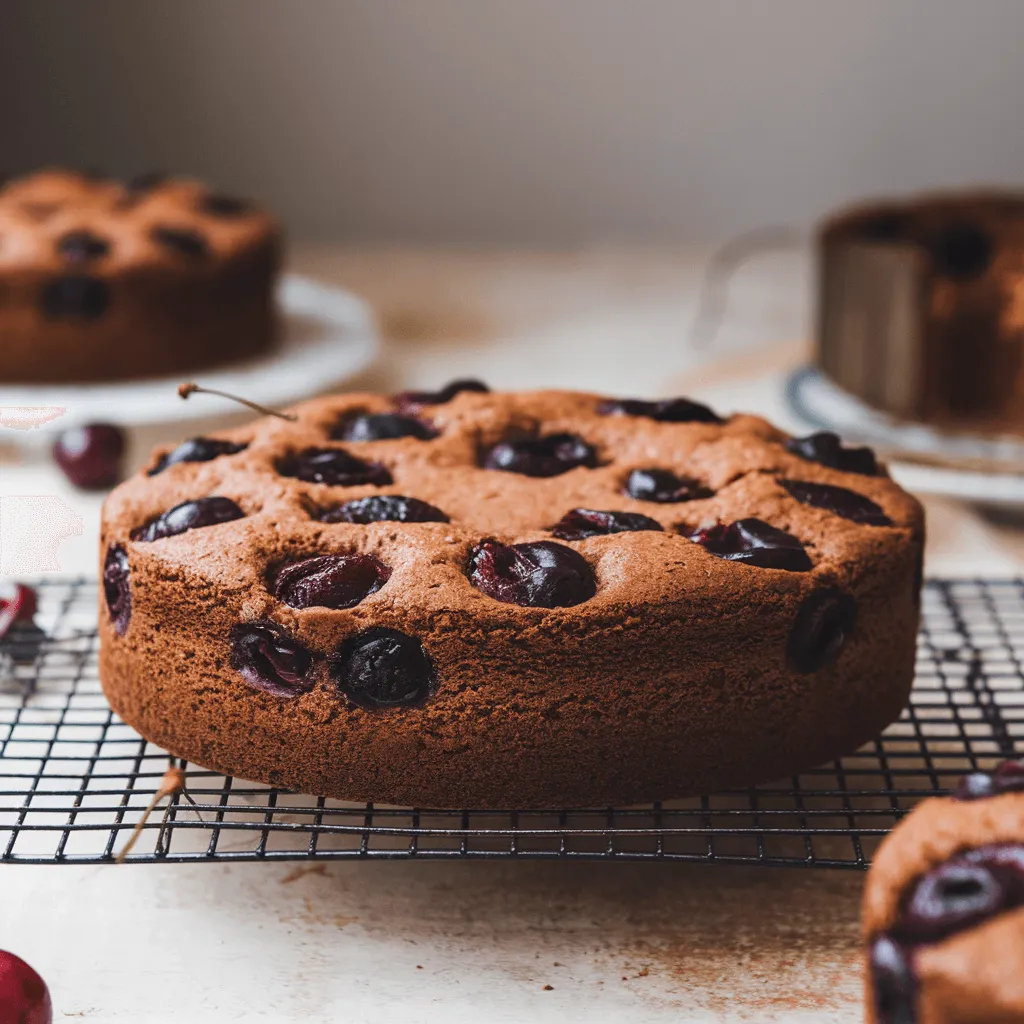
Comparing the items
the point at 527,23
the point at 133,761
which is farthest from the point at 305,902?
the point at 527,23

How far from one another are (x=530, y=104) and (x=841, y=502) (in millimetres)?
2428

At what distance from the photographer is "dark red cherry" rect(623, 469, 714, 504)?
127cm

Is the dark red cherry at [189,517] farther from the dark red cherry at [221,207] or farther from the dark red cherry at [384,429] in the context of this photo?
the dark red cherry at [221,207]

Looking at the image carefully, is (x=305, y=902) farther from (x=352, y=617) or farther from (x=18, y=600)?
(x=18, y=600)

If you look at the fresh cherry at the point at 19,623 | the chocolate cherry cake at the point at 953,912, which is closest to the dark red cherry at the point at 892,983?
the chocolate cherry cake at the point at 953,912

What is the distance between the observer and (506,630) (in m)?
1.07

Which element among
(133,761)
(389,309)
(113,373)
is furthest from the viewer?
(389,309)

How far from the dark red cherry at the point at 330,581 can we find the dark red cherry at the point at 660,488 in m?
0.26

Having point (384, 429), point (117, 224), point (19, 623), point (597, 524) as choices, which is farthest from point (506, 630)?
point (117, 224)

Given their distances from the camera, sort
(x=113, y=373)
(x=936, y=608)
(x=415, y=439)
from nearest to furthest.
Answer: (x=415, y=439) < (x=936, y=608) < (x=113, y=373)

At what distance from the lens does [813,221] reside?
3600mm

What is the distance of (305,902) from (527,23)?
267cm

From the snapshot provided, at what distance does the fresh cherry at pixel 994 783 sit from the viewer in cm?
87

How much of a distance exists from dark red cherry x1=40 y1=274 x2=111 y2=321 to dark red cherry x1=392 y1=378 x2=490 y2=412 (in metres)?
0.98
